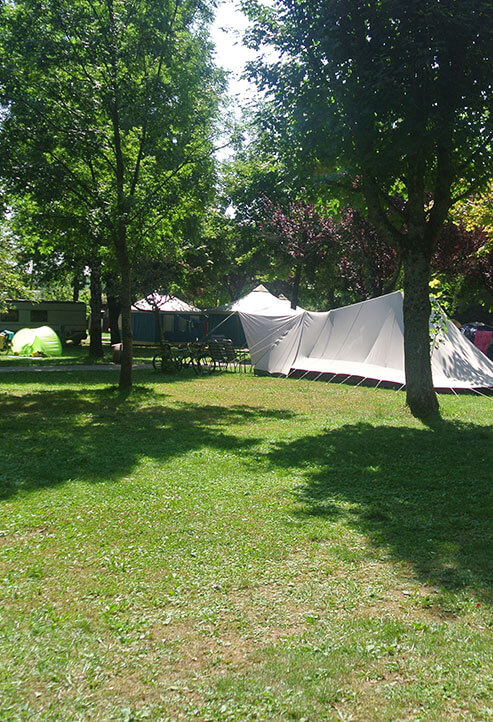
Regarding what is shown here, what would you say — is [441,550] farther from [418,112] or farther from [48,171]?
[48,171]

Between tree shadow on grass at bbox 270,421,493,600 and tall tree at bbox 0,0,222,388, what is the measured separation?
706 centimetres

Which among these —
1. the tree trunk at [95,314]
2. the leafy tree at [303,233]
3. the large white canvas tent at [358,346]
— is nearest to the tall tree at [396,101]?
the large white canvas tent at [358,346]

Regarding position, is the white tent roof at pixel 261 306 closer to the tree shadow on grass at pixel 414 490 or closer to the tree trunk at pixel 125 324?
the tree trunk at pixel 125 324

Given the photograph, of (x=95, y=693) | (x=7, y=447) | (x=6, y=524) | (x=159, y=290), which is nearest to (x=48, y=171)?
(x=7, y=447)

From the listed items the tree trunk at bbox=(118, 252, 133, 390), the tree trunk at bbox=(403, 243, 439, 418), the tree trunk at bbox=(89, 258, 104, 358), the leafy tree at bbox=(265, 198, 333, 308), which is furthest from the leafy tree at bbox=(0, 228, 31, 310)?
the tree trunk at bbox=(403, 243, 439, 418)

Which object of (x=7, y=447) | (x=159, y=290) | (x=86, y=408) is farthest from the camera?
(x=159, y=290)

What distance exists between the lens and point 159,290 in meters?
24.3

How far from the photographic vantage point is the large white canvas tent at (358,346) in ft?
45.1

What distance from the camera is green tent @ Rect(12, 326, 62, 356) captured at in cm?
2434

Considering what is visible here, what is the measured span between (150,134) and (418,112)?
6268 mm

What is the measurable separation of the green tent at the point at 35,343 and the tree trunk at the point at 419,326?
720 inches

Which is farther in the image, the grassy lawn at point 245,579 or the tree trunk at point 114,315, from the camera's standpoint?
the tree trunk at point 114,315

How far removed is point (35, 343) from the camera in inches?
963

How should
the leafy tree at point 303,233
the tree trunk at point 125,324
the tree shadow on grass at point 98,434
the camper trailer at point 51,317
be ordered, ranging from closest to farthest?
the tree shadow on grass at point 98,434, the tree trunk at point 125,324, the leafy tree at point 303,233, the camper trailer at point 51,317
